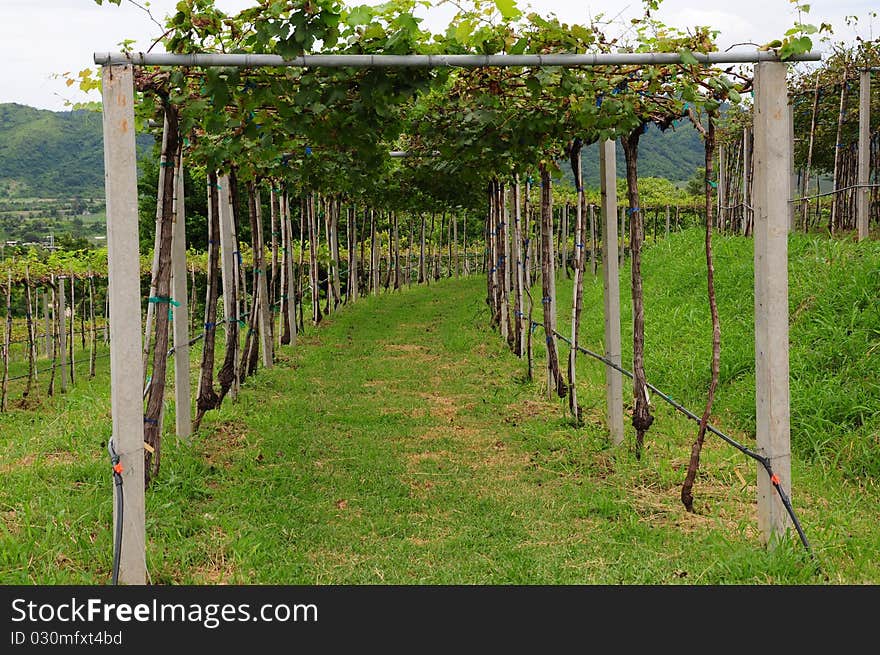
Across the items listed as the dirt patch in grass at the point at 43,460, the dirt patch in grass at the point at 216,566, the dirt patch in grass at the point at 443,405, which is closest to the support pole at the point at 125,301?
the dirt patch in grass at the point at 216,566

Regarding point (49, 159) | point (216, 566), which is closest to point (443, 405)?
point (216, 566)

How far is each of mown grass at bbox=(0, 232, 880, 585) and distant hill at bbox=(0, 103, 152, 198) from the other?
67.5 m

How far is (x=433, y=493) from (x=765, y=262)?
267 cm

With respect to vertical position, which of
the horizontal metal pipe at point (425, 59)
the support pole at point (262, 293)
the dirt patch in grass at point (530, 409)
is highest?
the horizontal metal pipe at point (425, 59)

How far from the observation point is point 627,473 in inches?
230

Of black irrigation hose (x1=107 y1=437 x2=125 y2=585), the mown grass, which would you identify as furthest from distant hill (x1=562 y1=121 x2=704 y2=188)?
black irrigation hose (x1=107 y1=437 x2=125 y2=585)

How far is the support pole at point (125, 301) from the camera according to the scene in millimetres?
3930

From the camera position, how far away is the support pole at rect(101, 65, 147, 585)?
155 inches

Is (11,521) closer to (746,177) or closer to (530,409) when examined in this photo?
(530,409)

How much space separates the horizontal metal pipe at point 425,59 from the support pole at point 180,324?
2456 mm

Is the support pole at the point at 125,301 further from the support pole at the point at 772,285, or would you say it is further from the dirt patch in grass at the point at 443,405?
the dirt patch in grass at the point at 443,405

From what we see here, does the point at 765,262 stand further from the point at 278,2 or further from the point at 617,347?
the point at 278,2

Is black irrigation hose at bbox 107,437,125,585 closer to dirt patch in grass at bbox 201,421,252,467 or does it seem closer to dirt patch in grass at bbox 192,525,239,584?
dirt patch in grass at bbox 192,525,239,584

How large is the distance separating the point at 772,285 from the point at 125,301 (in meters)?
3.37
